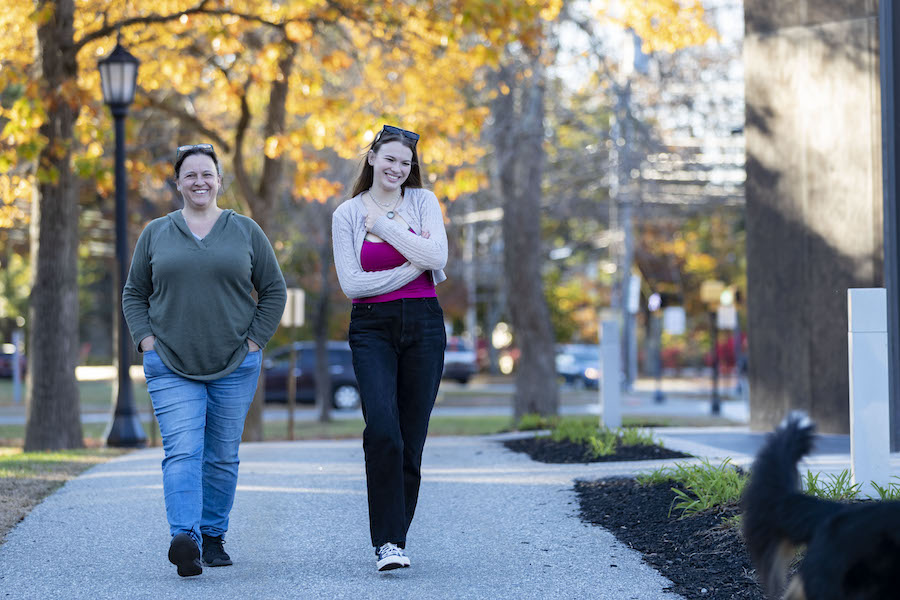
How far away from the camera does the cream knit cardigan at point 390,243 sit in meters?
5.17

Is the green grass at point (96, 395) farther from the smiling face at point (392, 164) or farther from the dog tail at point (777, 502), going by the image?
the dog tail at point (777, 502)

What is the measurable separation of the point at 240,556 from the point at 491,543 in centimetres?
124

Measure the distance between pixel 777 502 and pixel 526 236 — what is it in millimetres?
14525

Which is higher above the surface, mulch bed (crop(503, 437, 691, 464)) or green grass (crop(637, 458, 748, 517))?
green grass (crop(637, 458, 748, 517))

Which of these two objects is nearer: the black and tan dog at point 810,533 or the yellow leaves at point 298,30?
the black and tan dog at point 810,533

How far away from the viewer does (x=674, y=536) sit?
580cm

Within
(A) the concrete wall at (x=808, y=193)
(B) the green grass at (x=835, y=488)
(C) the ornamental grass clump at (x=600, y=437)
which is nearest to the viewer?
(B) the green grass at (x=835, y=488)

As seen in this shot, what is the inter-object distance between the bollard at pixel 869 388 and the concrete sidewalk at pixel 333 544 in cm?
142

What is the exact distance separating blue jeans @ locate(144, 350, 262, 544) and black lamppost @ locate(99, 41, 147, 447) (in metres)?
7.73

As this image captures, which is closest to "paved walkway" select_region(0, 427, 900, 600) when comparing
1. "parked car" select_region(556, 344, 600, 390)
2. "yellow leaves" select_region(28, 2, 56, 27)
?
"yellow leaves" select_region(28, 2, 56, 27)

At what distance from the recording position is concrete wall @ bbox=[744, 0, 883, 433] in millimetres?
10203

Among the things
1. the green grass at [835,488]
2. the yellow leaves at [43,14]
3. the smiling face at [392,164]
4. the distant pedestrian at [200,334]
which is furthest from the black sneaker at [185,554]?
the yellow leaves at [43,14]

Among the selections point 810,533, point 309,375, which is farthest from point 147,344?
point 309,375

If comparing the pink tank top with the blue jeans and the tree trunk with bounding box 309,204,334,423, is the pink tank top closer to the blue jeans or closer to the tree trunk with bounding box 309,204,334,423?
the blue jeans
